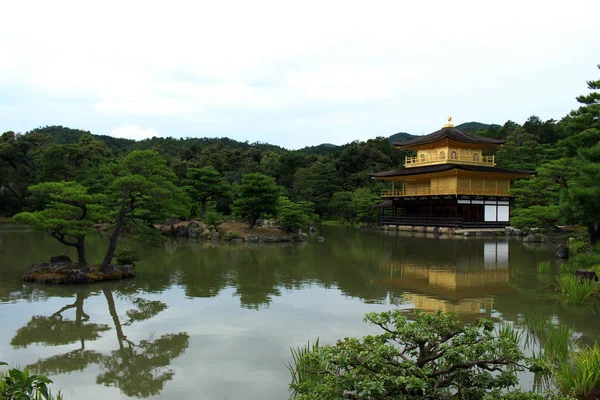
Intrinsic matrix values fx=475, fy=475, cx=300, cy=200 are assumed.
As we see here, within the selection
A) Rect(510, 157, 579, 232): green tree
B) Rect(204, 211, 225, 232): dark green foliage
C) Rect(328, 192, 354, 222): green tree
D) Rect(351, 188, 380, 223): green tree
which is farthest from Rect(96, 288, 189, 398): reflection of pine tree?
Rect(328, 192, 354, 222): green tree

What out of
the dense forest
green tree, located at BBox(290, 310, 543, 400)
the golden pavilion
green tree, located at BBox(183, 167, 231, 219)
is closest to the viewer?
green tree, located at BBox(290, 310, 543, 400)

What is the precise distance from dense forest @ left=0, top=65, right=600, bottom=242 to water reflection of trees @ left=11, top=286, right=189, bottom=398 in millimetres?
3066

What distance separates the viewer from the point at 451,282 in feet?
34.5

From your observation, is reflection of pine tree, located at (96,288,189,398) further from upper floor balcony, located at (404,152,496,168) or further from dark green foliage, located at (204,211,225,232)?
upper floor balcony, located at (404,152,496,168)

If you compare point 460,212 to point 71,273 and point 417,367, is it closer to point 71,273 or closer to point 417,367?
point 71,273

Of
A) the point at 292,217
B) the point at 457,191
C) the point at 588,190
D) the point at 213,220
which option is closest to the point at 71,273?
the point at 588,190

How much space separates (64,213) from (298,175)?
3133cm

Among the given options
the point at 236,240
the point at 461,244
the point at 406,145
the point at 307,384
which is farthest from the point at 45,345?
the point at 406,145

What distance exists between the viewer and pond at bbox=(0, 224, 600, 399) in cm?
507

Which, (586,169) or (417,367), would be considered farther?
(586,169)

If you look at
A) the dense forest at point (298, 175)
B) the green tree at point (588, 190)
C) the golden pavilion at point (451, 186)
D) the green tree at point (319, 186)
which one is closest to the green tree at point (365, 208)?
the dense forest at point (298, 175)

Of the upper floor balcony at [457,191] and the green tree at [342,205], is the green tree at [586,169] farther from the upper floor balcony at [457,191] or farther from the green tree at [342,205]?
the green tree at [342,205]

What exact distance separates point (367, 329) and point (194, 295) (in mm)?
3889

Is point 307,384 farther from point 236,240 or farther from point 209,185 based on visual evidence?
point 209,185
